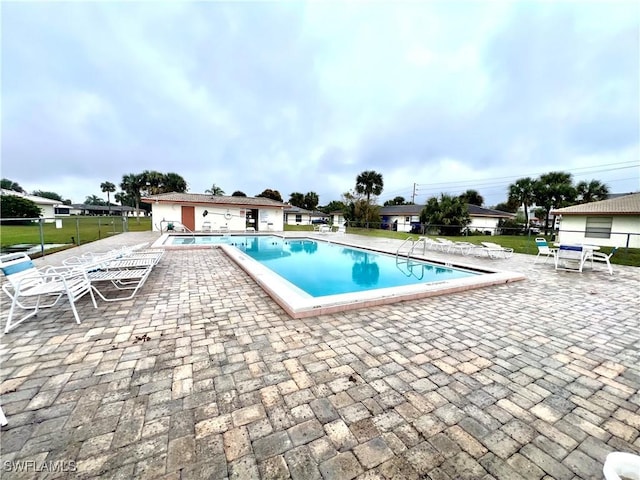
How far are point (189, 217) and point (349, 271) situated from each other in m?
16.0

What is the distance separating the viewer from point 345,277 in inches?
303

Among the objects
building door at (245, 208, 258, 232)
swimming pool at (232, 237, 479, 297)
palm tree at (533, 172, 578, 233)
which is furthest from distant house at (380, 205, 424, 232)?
swimming pool at (232, 237, 479, 297)

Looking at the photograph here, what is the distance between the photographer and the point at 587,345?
2947 millimetres

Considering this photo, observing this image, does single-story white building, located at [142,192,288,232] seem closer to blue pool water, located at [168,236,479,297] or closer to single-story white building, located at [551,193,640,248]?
blue pool water, located at [168,236,479,297]

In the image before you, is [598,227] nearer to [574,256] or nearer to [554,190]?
[554,190]

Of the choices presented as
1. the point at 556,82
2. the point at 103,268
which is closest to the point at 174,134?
the point at 103,268

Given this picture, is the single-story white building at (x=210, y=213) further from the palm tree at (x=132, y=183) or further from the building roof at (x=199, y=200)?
the palm tree at (x=132, y=183)

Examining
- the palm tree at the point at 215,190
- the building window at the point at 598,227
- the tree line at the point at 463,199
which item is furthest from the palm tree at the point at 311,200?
the building window at the point at 598,227

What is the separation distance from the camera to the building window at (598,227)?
1587cm

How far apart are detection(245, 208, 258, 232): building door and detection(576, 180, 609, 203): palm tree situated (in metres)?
28.7

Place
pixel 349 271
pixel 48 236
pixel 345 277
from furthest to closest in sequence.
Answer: pixel 48 236, pixel 349 271, pixel 345 277

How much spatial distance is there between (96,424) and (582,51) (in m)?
15.8

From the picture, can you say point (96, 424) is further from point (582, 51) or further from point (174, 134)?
point (174, 134)

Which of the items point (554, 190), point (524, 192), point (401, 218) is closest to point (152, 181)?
point (401, 218)
